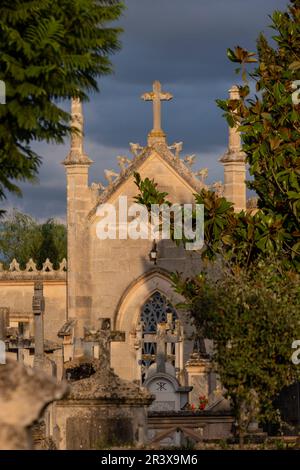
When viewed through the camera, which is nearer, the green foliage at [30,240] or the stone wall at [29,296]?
the stone wall at [29,296]

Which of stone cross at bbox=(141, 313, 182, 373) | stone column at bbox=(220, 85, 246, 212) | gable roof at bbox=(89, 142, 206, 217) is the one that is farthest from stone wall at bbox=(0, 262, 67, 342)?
stone column at bbox=(220, 85, 246, 212)

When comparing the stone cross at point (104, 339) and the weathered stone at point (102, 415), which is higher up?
the stone cross at point (104, 339)

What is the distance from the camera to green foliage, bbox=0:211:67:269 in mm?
60091

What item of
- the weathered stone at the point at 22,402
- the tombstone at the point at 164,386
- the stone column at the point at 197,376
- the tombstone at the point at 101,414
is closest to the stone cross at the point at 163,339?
the tombstone at the point at 164,386

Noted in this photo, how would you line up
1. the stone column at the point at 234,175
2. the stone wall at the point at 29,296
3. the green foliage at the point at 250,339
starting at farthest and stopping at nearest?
the stone wall at the point at 29,296, the stone column at the point at 234,175, the green foliage at the point at 250,339

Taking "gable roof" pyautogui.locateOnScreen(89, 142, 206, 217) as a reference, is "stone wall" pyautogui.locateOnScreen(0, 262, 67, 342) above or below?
below

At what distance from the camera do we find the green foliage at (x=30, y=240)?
60091mm

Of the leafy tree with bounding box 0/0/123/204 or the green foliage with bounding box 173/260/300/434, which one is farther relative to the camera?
the green foliage with bounding box 173/260/300/434

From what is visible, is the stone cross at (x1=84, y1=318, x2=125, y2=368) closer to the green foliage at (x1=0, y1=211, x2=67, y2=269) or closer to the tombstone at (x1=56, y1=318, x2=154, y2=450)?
the tombstone at (x1=56, y1=318, x2=154, y2=450)

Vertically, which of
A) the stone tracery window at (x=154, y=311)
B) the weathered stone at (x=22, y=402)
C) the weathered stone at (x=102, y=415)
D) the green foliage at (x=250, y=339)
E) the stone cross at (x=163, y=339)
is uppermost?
the stone tracery window at (x=154, y=311)

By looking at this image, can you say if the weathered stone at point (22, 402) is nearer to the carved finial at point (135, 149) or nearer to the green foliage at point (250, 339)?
the green foliage at point (250, 339)

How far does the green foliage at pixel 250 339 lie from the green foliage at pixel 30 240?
40264mm

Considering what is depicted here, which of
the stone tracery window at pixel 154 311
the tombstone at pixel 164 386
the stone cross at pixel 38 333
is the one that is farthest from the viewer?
the stone tracery window at pixel 154 311

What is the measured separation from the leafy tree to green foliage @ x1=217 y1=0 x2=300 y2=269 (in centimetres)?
805
